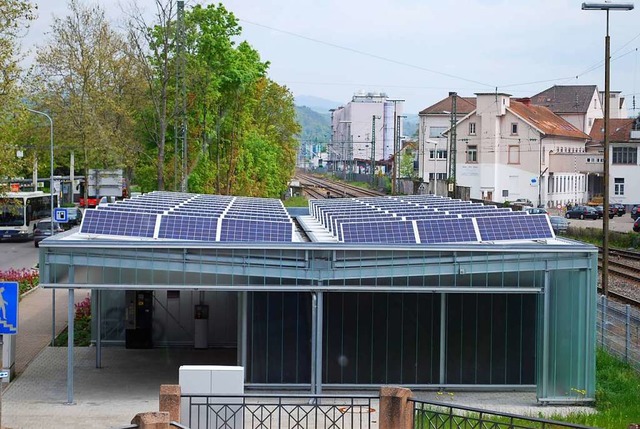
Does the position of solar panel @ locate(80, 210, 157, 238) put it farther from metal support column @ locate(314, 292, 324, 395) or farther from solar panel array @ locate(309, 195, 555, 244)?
solar panel array @ locate(309, 195, 555, 244)

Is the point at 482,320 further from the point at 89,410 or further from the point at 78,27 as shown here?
the point at 78,27

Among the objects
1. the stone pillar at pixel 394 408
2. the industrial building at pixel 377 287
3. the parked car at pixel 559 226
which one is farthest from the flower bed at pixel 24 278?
the parked car at pixel 559 226

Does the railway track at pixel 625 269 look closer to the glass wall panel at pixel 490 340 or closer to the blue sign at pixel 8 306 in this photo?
the glass wall panel at pixel 490 340

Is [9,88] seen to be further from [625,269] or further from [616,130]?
[616,130]

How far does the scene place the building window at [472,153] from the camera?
9844cm

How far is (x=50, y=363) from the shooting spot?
85.5 feet

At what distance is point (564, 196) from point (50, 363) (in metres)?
76.9

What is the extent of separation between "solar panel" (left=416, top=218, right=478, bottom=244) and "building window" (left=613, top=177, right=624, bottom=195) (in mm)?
72053

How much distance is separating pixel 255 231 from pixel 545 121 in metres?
79.3

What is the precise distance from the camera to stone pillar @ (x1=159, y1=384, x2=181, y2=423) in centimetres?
→ 1548

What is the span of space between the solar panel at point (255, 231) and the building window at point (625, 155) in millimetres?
72588

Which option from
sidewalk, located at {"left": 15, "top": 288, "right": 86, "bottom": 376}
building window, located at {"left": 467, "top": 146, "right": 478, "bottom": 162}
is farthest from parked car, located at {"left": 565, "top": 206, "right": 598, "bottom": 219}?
sidewalk, located at {"left": 15, "top": 288, "right": 86, "bottom": 376}

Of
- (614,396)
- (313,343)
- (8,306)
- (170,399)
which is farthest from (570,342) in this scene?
(8,306)

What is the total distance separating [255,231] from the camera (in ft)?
73.2
